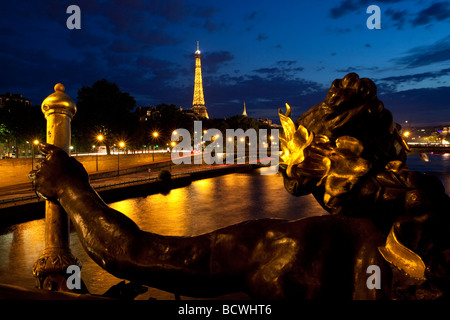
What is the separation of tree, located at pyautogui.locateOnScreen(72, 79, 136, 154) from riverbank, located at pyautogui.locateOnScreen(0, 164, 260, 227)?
39.5 feet

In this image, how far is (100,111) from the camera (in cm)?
4819

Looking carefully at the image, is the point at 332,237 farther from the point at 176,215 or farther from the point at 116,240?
the point at 176,215

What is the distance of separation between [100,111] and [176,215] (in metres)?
33.1

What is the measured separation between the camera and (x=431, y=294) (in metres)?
1.29

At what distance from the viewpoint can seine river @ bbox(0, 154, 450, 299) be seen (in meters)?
10.7

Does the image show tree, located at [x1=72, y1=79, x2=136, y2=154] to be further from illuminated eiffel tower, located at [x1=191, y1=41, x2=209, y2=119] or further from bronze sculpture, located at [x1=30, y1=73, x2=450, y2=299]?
illuminated eiffel tower, located at [x1=191, y1=41, x2=209, y2=119]

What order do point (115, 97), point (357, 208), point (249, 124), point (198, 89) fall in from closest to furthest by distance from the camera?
point (357, 208) → point (115, 97) → point (249, 124) → point (198, 89)

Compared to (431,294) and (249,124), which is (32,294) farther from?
(249,124)

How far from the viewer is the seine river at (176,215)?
10.7 metres

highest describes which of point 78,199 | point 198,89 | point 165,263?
point 198,89

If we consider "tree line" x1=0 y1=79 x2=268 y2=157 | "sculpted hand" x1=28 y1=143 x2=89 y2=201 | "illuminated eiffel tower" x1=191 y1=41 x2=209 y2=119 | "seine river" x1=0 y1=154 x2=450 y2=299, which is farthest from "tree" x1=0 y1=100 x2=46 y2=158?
"illuminated eiffel tower" x1=191 y1=41 x2=209 y2=119

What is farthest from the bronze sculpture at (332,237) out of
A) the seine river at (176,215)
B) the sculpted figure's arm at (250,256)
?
the seine river at (176,215)
